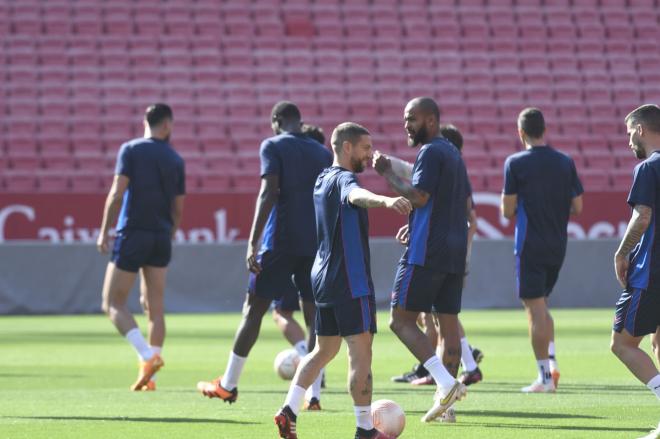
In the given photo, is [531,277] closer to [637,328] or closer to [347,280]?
[637,328]

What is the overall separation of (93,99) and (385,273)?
9.43 meters

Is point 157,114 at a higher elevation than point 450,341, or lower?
higher

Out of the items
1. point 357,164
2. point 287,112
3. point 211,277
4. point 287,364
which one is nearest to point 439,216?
point 357,164

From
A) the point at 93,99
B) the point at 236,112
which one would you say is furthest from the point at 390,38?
the point at 93,99

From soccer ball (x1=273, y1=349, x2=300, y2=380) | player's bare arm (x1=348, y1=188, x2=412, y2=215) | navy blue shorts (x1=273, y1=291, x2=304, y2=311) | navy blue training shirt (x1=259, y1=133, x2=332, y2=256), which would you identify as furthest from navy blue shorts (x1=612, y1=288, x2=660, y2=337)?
soccer ball (x1=273, y1=349, x2=300, y2=380)

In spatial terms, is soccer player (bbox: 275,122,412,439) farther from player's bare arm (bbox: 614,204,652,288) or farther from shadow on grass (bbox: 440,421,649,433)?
player's bare arm (bbox: 614,204,652,288)

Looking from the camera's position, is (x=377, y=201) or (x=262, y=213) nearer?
(x=377, y=201)

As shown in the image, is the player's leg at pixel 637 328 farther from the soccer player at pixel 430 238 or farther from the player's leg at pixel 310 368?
the player's leg at pixel 310 368

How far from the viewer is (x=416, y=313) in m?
8.50

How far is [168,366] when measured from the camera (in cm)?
1338

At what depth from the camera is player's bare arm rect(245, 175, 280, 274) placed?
930cm

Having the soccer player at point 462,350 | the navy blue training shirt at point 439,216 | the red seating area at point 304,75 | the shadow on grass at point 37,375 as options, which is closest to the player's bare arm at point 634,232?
the navy blue training shirt at point 439,216

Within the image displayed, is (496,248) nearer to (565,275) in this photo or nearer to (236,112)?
(565,275)

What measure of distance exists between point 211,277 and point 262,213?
12.9 meters
